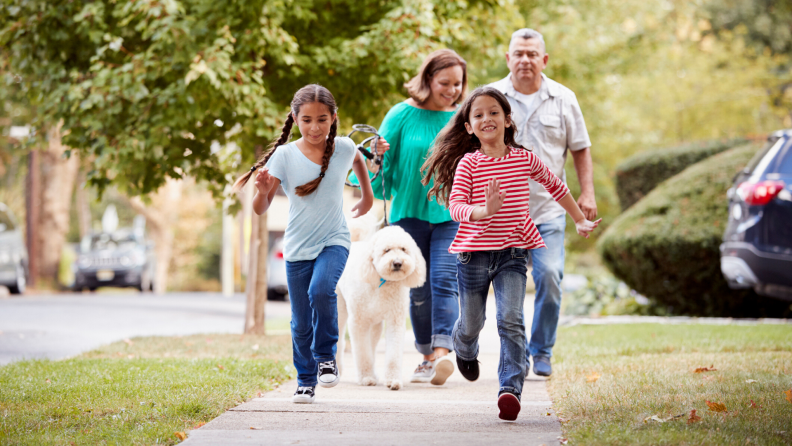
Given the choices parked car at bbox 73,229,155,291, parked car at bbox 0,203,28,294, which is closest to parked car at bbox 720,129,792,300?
parked car at bbox 0,203,28,294

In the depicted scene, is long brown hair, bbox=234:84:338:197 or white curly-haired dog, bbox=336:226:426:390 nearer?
long brown hair, bbox=234:84:338:197

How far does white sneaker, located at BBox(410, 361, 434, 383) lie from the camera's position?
18.3 feet

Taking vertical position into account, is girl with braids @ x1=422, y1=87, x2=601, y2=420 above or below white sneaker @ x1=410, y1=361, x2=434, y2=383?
above

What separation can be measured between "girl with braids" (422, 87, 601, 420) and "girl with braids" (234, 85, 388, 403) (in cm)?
73

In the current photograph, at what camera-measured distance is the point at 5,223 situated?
1897cm

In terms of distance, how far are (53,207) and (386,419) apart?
24.4 meters

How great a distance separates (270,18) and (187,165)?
5.90 ft

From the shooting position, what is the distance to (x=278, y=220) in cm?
2284

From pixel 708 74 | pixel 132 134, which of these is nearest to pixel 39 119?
pixel 132 134

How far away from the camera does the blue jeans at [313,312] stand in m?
4.59

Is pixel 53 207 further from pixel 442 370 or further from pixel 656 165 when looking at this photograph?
pixel 442 370

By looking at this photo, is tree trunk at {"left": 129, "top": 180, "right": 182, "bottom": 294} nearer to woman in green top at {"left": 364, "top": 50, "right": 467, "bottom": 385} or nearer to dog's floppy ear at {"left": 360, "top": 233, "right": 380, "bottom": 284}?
woman in green top at {"left": 364, "top": 50, "right": 467, "bottom": 385}

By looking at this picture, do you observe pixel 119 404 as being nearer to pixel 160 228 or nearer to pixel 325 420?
pixel 325 420

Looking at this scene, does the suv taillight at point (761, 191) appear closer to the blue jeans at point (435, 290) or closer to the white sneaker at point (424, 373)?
the blue jeans at point (435, 290)
